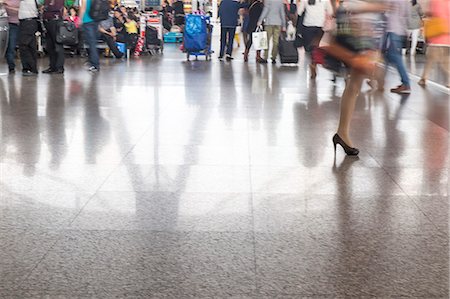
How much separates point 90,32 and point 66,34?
0.70m

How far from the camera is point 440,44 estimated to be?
10602mm

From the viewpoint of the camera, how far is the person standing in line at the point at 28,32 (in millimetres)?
12751

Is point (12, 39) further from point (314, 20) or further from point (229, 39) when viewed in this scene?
point (229, 39)

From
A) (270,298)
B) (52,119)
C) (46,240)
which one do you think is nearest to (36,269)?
(46,240)

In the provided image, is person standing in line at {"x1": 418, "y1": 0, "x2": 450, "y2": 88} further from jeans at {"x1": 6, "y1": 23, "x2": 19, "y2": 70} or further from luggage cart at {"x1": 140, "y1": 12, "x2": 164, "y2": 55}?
luggage cart at {"x1": 140, "y1": 12, "x2": 164, "y2": 55}

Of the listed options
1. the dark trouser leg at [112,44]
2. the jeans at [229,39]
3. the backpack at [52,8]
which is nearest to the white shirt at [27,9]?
the backpack at [52,8]

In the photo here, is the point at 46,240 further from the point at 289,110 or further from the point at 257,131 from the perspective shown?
the point at 289,110

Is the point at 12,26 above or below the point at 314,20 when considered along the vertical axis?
below

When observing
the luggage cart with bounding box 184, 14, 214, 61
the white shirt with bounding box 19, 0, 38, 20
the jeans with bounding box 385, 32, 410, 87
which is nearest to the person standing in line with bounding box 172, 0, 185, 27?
the luggage cart with bounding box 184, 14, 214, 61

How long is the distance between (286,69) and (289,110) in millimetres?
6444

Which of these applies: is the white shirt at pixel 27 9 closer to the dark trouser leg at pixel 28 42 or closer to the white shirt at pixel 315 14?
the dark trouser leg at pixel 28 42

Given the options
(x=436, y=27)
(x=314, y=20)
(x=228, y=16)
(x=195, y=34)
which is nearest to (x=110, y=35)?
(x=195, y=34)

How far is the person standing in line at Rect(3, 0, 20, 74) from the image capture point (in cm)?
1270

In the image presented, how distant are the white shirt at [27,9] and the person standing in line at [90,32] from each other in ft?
4.06
